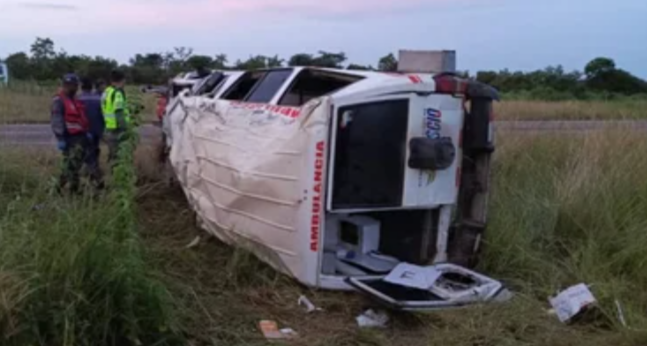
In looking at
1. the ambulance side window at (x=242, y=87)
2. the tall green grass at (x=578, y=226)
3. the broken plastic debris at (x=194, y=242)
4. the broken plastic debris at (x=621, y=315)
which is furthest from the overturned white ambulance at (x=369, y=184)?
the ambulance side window at (x=242, y=87)

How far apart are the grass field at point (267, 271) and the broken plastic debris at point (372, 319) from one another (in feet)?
0.29

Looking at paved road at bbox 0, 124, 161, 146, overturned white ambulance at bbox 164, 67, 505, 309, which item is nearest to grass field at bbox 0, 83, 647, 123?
paved road at bbox 0, 124, 161, 146

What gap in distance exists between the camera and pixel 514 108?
1608 centimetres

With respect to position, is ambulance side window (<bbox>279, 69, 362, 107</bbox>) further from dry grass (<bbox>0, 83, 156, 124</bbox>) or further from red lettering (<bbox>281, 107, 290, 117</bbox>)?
dry grass (<bbox>0, 83, 156, 124</bbox>)

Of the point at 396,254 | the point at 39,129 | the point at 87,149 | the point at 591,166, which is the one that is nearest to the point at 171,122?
the point at 87,149

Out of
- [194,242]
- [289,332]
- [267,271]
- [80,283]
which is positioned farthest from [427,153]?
[80,283]

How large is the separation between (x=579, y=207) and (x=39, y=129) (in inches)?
541

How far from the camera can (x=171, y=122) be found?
10195 millimetres

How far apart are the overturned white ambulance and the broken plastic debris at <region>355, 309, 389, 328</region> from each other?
6.3 inches

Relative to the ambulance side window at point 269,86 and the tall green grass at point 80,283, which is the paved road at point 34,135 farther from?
the tall green grass at point 80,283

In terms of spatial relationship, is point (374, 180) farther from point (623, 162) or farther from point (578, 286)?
point (623, 162)

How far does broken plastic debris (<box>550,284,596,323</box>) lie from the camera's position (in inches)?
228

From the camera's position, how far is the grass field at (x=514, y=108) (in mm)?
13354

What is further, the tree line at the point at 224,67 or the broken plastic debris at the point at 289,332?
the tree line at the point at 224,67
